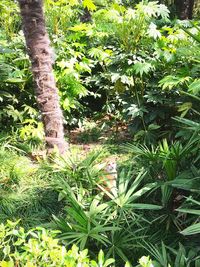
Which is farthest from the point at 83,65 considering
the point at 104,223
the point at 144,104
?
the point at 104,223

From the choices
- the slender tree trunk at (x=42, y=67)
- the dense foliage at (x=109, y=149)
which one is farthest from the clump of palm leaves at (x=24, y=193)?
the slender tree trunk at (x=42, y=67)

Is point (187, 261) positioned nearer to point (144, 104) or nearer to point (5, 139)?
point (144, 104)

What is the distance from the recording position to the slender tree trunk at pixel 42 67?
341 cm

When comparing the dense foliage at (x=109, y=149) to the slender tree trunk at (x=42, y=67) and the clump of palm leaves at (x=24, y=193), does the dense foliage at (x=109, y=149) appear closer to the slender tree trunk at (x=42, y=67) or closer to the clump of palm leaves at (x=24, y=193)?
the clump of palm leaves at (x=24, y=193)

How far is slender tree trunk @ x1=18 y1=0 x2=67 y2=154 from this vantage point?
3.41 meters

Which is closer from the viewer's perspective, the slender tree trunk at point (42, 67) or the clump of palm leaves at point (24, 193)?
the clump of palm leaves at point (24, 193)

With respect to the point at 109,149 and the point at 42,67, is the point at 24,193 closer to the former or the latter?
the point at 42,67

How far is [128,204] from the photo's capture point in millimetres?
2703

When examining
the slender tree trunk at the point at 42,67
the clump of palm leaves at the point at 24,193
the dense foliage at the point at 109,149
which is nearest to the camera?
the dense foliage at the point at 109,149

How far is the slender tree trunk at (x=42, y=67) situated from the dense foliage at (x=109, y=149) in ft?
1.05

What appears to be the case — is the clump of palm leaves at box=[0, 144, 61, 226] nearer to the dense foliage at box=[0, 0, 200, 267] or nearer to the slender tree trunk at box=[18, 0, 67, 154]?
the dense foliage at box=[0, 0, 200, 267]

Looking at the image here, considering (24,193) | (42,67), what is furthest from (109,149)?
(42,67)

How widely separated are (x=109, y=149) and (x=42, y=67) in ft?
5.40

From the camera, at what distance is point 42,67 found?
3.59m
